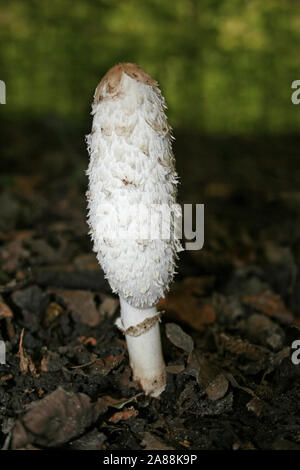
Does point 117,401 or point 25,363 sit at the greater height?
point 25,363

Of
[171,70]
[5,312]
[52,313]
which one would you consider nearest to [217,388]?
[52,313]

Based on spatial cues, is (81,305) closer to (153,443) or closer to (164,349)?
(164,349)

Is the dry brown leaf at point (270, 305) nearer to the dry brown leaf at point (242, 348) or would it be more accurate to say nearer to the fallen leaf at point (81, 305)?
the dry brown leaf at point (242, 348)

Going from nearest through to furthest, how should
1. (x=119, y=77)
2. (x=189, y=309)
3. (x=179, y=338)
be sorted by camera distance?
(x=119, y=77) → (x=179, y=338) → (x=189, y=309)

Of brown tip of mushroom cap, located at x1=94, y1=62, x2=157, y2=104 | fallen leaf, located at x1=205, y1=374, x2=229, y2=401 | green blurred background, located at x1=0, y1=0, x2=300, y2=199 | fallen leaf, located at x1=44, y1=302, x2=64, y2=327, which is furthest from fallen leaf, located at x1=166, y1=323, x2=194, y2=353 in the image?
green blurred background, located at x1=0, y1=0, x2=300, y2=199

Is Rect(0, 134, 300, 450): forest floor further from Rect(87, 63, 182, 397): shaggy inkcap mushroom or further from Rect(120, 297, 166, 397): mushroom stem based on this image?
Rect(87, 63, 182, 397): shaggy inkcap mushroom

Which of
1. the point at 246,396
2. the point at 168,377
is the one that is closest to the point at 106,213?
the point at 168,377

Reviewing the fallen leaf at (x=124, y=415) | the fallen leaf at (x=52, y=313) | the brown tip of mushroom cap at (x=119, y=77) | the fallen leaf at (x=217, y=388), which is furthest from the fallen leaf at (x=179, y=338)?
the brown tip of mushroom cap at (x=119, y=77)
